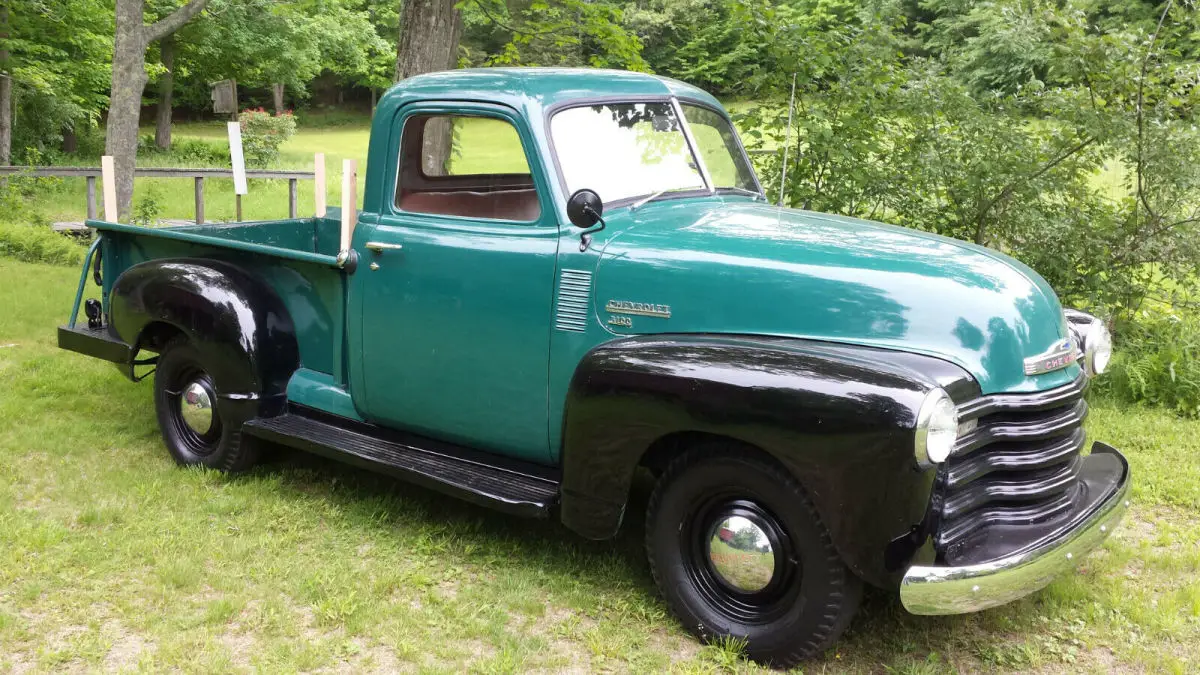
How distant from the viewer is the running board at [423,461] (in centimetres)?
371

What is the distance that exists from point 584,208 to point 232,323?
199 cm

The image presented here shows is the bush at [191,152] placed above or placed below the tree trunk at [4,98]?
below

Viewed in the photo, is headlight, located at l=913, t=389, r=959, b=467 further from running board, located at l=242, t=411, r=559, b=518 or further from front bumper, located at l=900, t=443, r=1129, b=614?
running board, located at l=242, t=411, r=559, b=518

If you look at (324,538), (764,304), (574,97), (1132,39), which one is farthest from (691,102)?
(1132,39)

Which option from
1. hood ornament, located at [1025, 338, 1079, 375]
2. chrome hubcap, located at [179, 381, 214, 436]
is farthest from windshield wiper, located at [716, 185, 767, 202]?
chrome hubcap, located at [179, 381, 214, 436]

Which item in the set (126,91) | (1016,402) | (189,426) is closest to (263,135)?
(126,91)

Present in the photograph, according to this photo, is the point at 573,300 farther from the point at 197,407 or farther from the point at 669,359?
the point at 197,407

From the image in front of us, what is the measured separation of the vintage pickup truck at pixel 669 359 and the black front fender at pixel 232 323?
0.01 meters

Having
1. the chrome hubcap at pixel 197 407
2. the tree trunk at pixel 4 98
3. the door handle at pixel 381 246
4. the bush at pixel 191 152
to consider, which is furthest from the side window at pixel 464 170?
the bush at pixel 191 152

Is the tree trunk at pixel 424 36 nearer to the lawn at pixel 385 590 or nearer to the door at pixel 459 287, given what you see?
the door at pixel 459 287

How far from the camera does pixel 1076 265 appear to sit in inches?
260

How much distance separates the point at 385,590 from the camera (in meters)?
3.75

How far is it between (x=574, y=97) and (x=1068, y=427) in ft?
7.42

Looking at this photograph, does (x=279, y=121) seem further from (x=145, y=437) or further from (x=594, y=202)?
(x=594, y=202)
